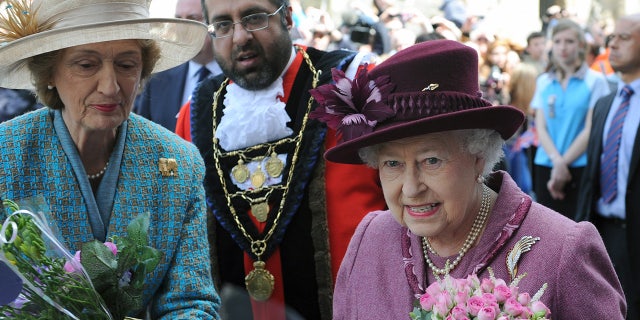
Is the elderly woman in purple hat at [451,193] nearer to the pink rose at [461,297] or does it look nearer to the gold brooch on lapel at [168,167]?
the pink rose at [461,297]

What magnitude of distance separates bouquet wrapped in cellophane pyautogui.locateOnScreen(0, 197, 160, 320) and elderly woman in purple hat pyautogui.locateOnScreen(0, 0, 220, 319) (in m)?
0.35

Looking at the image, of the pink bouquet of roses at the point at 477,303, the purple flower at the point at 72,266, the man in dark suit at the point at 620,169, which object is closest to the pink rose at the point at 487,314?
the pink bouquet of roses at the point at 477,303

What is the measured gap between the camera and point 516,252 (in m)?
2.77

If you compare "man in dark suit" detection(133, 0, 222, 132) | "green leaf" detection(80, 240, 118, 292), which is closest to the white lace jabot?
"green leaf" detection(80, 240, 118, 292)

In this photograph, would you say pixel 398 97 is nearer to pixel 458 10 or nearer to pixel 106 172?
pixel 106 172

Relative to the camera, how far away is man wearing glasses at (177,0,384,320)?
14.0 ft

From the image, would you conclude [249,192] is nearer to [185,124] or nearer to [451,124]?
[185,124]

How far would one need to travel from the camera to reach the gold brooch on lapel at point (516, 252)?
2.74 metres

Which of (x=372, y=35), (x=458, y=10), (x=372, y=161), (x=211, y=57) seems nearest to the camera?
(x=372, y=161)

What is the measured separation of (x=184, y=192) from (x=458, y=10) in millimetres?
11236

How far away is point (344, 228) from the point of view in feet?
14.0

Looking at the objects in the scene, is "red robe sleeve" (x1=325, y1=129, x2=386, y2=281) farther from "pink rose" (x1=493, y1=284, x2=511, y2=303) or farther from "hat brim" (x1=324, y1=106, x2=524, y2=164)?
"pink rose" (x1=493, y1=284, x2=511, y2=303)

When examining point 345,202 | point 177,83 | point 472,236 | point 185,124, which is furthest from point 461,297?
point 177,83

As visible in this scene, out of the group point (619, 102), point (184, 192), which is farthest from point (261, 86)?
point (619, 102)
